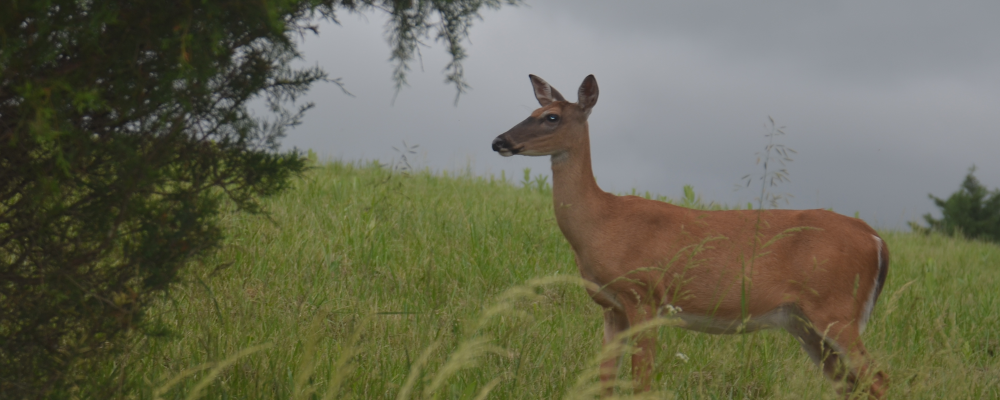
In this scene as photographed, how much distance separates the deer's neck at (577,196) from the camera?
4.63m

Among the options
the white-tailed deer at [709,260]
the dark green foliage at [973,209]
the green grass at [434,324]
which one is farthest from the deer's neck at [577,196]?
the dark green foliage at [973,209]

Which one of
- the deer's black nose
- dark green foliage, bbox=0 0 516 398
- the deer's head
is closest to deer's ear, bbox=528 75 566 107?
the deer's head

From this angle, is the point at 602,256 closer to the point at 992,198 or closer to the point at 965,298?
the point at 965,298

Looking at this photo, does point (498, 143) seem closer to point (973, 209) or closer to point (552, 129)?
point (552, 129)

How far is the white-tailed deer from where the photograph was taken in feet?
14.7

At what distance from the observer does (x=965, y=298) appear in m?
7.46

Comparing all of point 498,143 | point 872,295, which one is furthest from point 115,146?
point 872,295

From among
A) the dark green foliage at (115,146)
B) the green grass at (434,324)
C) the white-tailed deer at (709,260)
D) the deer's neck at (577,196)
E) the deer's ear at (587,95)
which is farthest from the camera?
the deer's ear at (587,95)

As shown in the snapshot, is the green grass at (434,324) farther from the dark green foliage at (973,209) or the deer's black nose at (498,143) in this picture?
the dark green foliage at (973,209)

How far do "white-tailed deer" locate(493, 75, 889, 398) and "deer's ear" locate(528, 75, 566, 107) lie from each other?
51 centimetres

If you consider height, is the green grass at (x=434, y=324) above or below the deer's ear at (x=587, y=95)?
below

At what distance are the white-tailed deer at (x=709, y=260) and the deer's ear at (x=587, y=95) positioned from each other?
6.0 inches

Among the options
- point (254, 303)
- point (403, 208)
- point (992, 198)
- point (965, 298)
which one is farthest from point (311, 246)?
point (992, 198)

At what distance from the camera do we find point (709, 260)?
454cm
